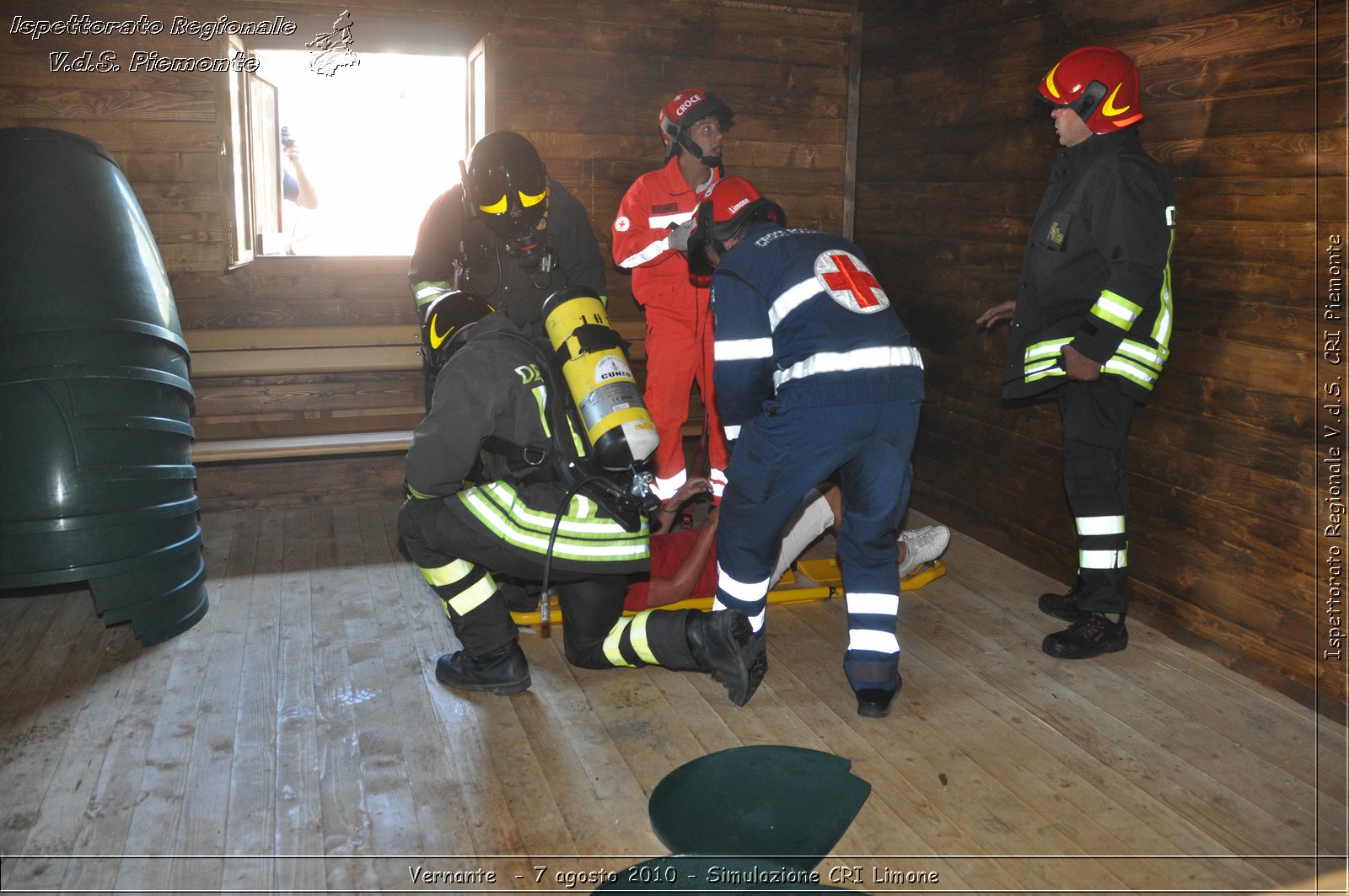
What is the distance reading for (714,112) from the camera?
14.8ft

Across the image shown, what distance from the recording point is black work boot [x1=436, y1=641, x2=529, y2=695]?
10.4 ft

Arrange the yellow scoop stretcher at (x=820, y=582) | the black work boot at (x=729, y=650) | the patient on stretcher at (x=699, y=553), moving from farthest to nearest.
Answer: the yellow scoop stretcher at (x=820, y=582) < the patient on stretcher at (x=699, y=553) < the black work boot at (x=729, y=650)

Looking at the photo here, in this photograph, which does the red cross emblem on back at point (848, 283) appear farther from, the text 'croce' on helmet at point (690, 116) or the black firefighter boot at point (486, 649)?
the text 'croce' on helmet at point (690, 116)

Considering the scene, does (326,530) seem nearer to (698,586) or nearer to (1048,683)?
(698,586)

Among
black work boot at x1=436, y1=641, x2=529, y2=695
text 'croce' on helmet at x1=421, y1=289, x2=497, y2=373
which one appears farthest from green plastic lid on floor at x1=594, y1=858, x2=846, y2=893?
text 'croce' on helmet at x1=421, y1=289, x2=497, y2=373

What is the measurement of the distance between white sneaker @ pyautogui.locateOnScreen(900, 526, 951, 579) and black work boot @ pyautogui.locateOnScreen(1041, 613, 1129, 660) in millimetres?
661

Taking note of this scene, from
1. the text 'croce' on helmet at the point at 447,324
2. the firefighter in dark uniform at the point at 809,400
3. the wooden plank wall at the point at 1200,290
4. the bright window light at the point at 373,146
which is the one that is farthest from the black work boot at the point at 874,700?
the bright window light at the point at 373,146

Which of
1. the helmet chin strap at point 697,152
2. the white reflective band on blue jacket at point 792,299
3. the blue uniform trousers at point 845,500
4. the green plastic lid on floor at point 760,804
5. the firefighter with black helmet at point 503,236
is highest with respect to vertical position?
the helmet chin strap at point 697,152

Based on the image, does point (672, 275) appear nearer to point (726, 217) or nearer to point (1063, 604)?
point (726, 217)

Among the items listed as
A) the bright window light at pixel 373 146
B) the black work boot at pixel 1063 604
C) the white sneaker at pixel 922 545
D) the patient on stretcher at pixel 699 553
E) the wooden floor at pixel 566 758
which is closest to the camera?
the wooden floor at pixel 566 758

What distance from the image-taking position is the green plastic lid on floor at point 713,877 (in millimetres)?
2285

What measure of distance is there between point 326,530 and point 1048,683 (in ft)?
10.5

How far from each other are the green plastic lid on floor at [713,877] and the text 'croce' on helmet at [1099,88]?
99.7 inches

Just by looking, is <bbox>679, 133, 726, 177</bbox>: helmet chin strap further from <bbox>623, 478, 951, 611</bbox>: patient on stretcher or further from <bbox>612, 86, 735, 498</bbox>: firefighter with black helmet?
<bbox>623, 478, 951, 611</bbox>: patient on stretcher
